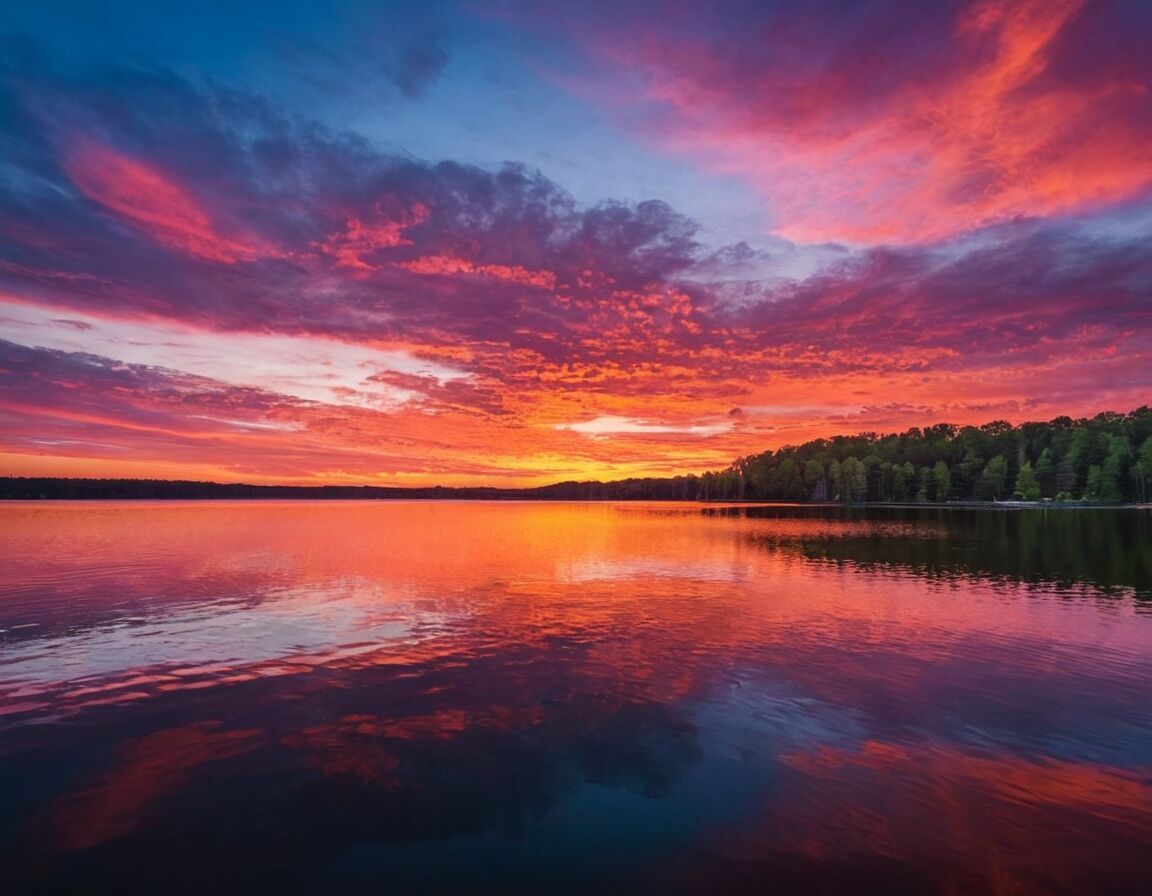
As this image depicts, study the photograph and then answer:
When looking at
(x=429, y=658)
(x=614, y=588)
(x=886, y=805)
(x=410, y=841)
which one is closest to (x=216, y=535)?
(x=614, y=588)

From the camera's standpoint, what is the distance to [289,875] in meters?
10.7

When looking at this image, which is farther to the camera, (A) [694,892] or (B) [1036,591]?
(B) [1036,591]

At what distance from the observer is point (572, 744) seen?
53.4 feet

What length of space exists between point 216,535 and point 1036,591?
9149 cm

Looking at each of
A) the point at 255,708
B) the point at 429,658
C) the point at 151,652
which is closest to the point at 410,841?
the point at 255,708

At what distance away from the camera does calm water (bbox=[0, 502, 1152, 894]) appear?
11062 mm

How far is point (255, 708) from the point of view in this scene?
18.5 m

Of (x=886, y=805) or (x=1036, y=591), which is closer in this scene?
(x=886, y=805)

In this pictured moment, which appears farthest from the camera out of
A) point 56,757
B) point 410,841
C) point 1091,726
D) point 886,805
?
point 1091,726

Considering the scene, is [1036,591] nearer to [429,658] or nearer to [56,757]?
[429,658]

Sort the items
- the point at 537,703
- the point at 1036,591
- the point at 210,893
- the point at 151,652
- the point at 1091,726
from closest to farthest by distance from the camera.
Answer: the point at 210,893 → the point at 1091,726 → the point at 537,703 → the point at 151,652 → the point at 1036,591

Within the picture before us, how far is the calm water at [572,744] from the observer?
11062 millimetres

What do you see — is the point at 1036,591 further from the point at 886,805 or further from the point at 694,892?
the point at 694,892

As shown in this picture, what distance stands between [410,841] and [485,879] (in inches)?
75.1
